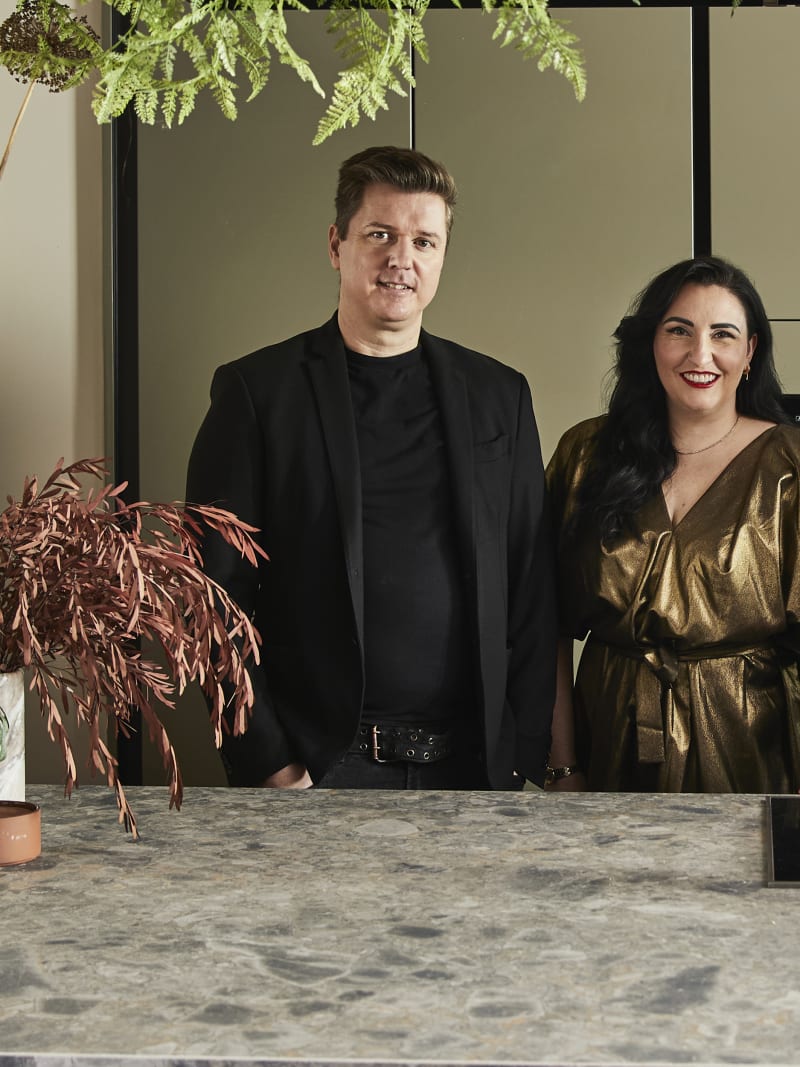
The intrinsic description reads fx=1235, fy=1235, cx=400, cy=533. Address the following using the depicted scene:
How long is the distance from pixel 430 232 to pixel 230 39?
133 centimetres

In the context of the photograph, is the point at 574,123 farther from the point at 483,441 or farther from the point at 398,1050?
the point at 398,1050

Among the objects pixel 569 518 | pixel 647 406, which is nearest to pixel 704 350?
pixel 647 406

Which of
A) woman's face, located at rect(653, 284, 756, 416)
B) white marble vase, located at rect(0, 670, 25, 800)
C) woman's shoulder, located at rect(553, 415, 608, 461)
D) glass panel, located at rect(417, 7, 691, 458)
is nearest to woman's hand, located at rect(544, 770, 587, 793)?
woman's shoulder, located at rect(553, 415, 608, 461)

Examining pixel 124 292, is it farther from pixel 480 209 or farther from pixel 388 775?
pixel 388 775

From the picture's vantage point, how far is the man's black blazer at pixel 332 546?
2.30 metres

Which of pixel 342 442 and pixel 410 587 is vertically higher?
pixel 342 442

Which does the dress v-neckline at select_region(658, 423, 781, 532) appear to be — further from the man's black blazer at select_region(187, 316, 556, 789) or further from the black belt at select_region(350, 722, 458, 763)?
the black belt at select_region(350, 722, 458, 763)

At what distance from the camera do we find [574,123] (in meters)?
3.04

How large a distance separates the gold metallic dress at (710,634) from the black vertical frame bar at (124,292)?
1.32 metres

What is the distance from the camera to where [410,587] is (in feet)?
7.64

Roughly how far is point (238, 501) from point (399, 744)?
1.82 ft

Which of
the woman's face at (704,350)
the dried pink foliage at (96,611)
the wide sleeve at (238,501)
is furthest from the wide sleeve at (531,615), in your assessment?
the dried pink foliage at (96,611)

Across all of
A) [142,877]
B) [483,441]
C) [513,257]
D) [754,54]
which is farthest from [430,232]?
[142,877]

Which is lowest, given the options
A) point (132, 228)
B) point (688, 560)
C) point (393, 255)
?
point (688, 560)
